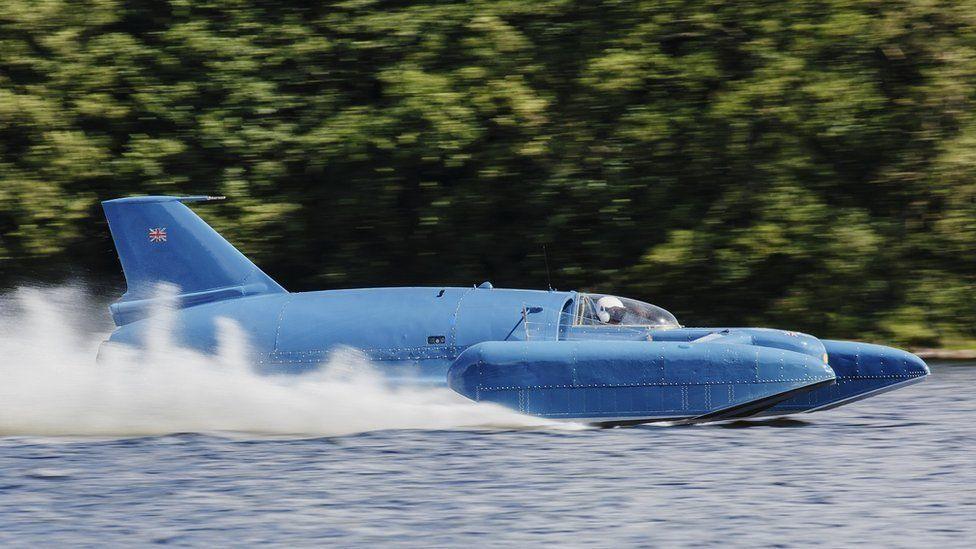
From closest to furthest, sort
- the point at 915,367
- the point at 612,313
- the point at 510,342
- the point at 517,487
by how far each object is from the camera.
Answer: the point at 517,487 → the point at 510,342 → the point at 915,367 → the point at 612,313

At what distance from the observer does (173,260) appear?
14000mm

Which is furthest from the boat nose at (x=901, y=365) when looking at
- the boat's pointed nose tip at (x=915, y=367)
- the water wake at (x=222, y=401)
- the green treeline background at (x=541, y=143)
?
the green treeline background at (x=541, y=143)

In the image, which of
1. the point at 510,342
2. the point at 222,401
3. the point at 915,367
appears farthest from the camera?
the point at 222,401

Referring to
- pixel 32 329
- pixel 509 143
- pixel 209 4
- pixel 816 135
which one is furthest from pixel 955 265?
pixel 32 329

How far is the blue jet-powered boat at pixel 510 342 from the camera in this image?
1187cm

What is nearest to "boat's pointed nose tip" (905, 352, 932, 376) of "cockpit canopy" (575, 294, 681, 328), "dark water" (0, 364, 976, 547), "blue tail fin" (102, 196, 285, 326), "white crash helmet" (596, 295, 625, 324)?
"dark water" (0, 364, 976, 547)

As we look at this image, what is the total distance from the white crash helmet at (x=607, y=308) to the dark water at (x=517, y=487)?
1168mm

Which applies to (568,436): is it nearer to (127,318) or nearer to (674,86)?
(127,318)

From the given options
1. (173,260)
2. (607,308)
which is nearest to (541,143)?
(607,308)

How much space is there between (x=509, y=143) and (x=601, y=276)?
94.5 inches

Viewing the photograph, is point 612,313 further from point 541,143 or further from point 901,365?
point 541,143

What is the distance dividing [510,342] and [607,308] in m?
1.30

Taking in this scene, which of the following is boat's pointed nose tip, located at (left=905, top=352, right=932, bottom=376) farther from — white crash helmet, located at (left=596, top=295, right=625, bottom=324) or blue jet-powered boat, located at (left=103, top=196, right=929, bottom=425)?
white crash helmet, located at (left=596, top=295, right=625, bottom=324)

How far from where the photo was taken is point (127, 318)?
45.6ft
